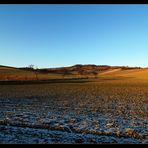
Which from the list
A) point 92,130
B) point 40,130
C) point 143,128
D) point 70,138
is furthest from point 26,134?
point 143,128

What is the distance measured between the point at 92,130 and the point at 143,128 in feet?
7.32

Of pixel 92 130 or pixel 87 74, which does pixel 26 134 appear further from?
pixel 87 74

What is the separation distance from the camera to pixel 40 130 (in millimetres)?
10023

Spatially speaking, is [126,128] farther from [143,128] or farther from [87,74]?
[87,74]

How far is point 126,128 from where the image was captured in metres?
10.7

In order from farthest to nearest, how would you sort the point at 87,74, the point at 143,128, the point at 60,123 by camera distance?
1. the point at 87,74
2. the point at 60,123
3. the point at 143,128

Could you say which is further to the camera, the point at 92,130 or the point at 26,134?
the point at 92,130
